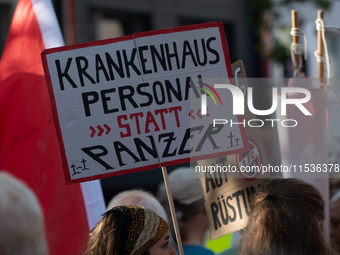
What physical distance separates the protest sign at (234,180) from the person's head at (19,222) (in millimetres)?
877

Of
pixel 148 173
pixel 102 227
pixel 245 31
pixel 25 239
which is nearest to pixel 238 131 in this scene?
pixel 102 227

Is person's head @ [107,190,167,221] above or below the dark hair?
below

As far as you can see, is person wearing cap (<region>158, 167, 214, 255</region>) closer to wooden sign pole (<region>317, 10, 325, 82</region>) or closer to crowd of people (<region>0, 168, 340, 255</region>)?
crowd of people (<region>0, 168, 340, 255</region>)

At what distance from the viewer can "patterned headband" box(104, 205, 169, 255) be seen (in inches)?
57.6

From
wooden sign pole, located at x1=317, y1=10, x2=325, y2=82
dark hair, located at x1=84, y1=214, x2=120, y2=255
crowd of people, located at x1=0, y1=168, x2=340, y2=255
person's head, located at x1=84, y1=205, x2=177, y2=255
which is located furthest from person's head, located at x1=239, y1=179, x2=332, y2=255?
wooden sign pole, located at x1=317, y1=10, x2=325, y2=82

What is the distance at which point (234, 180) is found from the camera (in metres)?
2.12

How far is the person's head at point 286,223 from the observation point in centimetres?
154

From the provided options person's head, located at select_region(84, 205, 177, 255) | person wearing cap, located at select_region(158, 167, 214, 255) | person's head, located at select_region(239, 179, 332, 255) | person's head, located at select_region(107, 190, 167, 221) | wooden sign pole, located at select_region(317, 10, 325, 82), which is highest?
wooden sign pole, located at select_region(317, 10, 325, 82)

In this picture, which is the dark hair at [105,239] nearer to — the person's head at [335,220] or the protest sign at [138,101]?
the protest sign at [138,101]

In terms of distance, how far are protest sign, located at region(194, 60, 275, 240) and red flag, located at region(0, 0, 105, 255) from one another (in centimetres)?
86

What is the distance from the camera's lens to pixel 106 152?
1.91 meters

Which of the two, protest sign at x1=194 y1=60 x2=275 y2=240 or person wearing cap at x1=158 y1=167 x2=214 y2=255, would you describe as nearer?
protest sign at x1=194 y1=60 x2=275 y2=240

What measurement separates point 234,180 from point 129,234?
815 mm

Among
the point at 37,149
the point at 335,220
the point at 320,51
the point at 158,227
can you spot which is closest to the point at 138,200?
the point at 158,227
